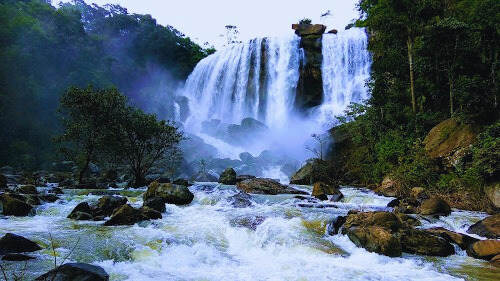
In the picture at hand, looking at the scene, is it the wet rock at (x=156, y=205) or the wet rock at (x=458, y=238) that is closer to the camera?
the wet rock at (x=458, y=238)

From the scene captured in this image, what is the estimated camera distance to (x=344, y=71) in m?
34.1

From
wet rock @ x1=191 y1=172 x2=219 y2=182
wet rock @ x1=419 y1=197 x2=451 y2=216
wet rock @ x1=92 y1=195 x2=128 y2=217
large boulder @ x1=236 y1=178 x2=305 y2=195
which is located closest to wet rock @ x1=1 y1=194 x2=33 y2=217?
wet rock @ x1=92 y1=195 x2=128 y2=217

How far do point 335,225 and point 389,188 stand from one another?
797 centimetres

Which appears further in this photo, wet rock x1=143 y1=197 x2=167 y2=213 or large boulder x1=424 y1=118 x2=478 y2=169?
large boulder x1=424 y1=118 x2=478 y2=169

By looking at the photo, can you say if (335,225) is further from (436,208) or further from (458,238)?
(436,208)

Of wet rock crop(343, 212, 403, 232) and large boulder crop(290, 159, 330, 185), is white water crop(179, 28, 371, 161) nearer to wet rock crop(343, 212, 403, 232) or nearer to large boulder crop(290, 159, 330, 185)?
large boulder crop(290, 159, 330, 185)

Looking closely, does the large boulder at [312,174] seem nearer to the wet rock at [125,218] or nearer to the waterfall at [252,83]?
the wet rock at [125,218]

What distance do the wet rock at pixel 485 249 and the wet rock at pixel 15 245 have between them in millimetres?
9966

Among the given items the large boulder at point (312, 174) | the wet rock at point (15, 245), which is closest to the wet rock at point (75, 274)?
the wet rock at point (15, 245)

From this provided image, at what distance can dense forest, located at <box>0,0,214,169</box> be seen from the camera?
30.6m

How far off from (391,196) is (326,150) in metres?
10.1

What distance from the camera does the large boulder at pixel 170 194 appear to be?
13648mm

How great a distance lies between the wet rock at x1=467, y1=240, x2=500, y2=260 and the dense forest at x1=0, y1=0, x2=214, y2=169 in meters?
26.6

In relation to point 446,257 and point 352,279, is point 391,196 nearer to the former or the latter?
point 446,257
